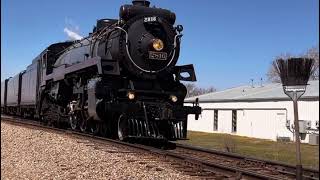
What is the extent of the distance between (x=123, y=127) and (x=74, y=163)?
4284mm

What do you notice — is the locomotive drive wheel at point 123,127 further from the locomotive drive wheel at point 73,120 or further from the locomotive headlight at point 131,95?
the locomotive drive wheel at point 73,120

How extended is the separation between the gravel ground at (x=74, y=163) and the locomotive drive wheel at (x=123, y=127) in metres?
1.09

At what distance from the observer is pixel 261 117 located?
119 ft

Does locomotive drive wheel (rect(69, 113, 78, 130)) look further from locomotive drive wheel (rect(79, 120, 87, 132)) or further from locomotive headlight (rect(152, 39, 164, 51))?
locomotive headlight (rect(152, 39, 164, 51))

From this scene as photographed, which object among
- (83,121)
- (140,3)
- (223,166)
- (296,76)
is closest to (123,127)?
(83,121)

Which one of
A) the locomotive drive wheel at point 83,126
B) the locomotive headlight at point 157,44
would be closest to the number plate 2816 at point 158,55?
the locomotive headlight at point 157,44

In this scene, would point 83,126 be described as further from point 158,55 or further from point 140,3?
point 140,3

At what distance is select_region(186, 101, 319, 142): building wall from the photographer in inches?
1256

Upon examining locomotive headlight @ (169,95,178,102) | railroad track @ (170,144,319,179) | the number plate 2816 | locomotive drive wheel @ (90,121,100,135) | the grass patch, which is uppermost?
the number plate 2816

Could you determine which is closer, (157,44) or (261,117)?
(157,44)

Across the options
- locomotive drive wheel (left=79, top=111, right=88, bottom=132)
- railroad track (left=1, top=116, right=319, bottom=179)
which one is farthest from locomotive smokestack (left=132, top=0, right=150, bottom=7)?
railroad track (left=1, top=116, right=319, bottom=179)

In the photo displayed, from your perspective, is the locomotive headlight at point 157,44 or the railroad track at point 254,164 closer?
the railroad track at point 254,164

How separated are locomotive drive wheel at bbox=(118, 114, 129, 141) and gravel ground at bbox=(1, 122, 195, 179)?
1.09 metres

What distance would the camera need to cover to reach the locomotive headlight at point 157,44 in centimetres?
1510
